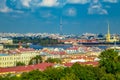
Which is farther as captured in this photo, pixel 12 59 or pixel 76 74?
pixel 12 59

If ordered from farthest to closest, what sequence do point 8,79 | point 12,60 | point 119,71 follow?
point 12,60
point 119,71
point 8,79

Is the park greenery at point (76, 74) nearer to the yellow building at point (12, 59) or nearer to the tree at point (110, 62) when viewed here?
the tree at point (110, 62)

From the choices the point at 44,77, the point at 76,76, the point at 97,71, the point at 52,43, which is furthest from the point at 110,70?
the point at 52,43

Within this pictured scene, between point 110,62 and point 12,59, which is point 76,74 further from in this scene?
point 12,59

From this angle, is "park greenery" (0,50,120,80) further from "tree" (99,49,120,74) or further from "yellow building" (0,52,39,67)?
"yellow building" (0,52,39,67)

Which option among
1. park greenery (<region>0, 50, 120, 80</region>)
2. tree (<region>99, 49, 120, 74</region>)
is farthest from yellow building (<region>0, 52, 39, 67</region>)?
park greenery (<region>0, 50, 120, 80</region>)

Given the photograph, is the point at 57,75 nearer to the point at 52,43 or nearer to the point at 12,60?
the point at 12,60

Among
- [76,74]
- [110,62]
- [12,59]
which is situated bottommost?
[12,59]

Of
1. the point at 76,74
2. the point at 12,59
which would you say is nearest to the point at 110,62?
the point at 76,74

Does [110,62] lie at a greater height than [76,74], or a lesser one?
greater

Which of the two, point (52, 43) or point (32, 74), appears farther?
point (52, 43)

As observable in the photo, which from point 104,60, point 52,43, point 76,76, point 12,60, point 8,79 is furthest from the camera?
point 52,43
